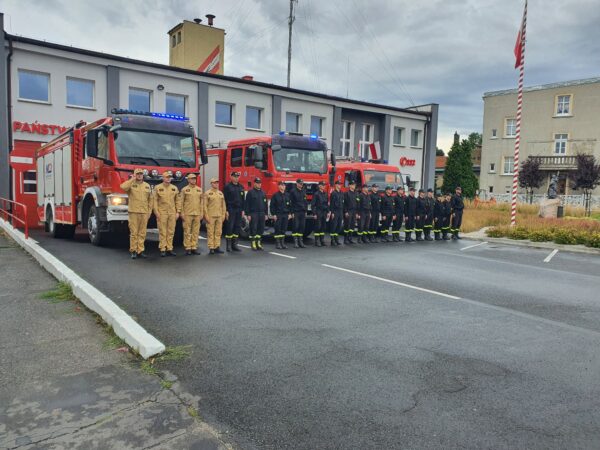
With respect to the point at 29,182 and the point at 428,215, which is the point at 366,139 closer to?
the point at 428,215

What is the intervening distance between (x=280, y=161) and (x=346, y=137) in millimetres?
18652

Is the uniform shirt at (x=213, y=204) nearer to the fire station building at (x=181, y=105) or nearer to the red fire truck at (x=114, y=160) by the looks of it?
the red fire truck at (x=114, y=160)

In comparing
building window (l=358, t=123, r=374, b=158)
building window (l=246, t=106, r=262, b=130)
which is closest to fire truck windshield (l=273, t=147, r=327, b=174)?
building window (l=246, t=106, r=262, b=130)

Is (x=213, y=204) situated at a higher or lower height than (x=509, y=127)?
lower

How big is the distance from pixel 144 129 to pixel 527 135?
45.5 m

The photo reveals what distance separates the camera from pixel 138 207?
399 inches

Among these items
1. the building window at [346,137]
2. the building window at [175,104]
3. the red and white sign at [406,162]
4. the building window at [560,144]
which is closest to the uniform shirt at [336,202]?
the building window at [175,104]

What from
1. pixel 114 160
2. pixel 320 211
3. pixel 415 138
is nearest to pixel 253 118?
pixel 415 138

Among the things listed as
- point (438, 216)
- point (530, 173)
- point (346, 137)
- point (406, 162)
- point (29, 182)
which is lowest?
point (438, 216)

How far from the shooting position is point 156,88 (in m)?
23.7

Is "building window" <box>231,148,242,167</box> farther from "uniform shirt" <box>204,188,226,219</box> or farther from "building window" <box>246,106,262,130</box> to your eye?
"building window" <box>246,106,262,130</box>

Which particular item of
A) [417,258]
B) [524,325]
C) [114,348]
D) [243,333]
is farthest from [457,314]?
[417,258]

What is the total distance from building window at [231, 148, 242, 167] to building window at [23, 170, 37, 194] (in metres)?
7.19

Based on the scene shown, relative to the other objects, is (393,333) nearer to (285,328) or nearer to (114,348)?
(285,328)
